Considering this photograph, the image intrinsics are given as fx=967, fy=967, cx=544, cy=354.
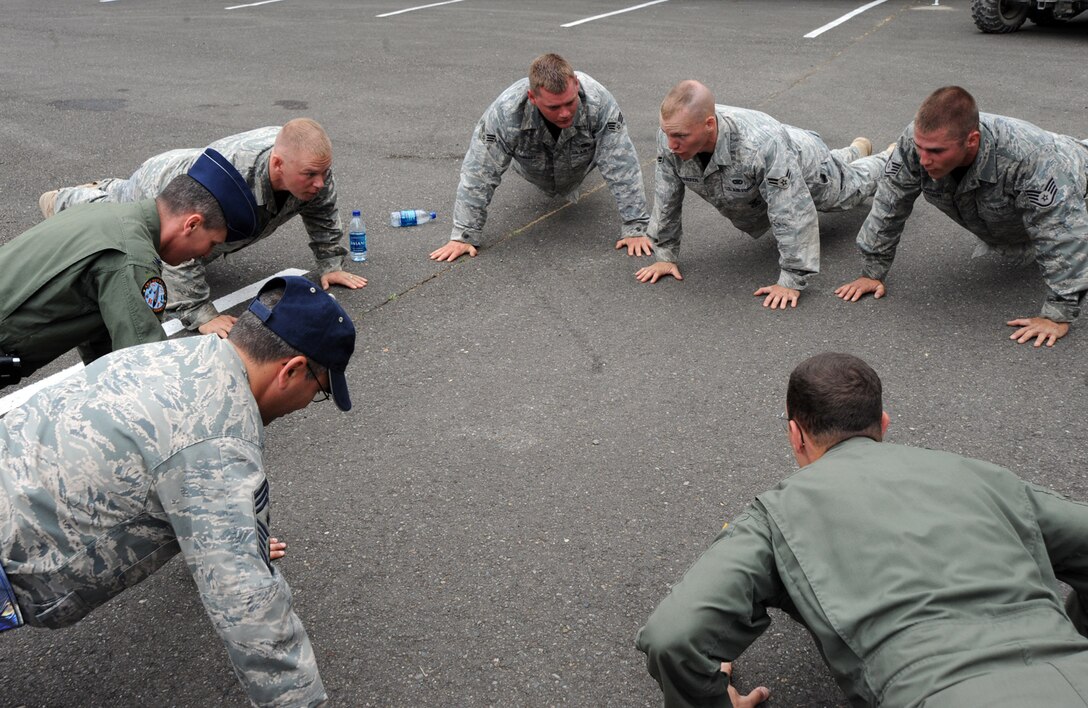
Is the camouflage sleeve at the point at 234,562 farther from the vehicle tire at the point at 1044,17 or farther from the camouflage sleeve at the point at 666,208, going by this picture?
the vehicle tire at the point at 1044,17

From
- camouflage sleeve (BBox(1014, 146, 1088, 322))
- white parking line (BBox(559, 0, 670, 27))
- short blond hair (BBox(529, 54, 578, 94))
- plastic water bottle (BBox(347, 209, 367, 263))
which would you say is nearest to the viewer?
camouflage sleeve (BBox(1014, 146, 1088, 322))

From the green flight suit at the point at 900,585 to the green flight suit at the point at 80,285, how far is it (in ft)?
6.81

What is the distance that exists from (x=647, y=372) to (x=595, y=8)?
11.5m

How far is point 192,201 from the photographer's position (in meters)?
3.56

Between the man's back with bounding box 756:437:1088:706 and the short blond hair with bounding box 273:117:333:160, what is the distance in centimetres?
293

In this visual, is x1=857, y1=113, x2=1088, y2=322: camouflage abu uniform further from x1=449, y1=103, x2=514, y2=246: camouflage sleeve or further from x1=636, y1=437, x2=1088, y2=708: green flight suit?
x1=636, y1=437, x2=1088, y2=708: green flight suit

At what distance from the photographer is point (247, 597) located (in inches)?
83.0

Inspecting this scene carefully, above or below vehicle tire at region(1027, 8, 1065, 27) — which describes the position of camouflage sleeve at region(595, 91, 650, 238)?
above

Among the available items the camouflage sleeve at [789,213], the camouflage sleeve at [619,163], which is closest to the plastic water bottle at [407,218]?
the camouflage sleeve at [619,163]

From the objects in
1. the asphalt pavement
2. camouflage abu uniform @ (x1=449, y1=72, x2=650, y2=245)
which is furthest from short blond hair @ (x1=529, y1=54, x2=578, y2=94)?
the asphalt pavement

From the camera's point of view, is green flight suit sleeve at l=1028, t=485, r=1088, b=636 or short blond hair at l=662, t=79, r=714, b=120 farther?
short blond hair at l=662, t=79, r=714, b=120

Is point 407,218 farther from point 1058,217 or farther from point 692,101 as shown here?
point 1058,217

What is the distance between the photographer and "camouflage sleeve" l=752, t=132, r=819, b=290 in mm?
4922

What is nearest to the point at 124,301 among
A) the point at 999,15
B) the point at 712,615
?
the point at 712,615
